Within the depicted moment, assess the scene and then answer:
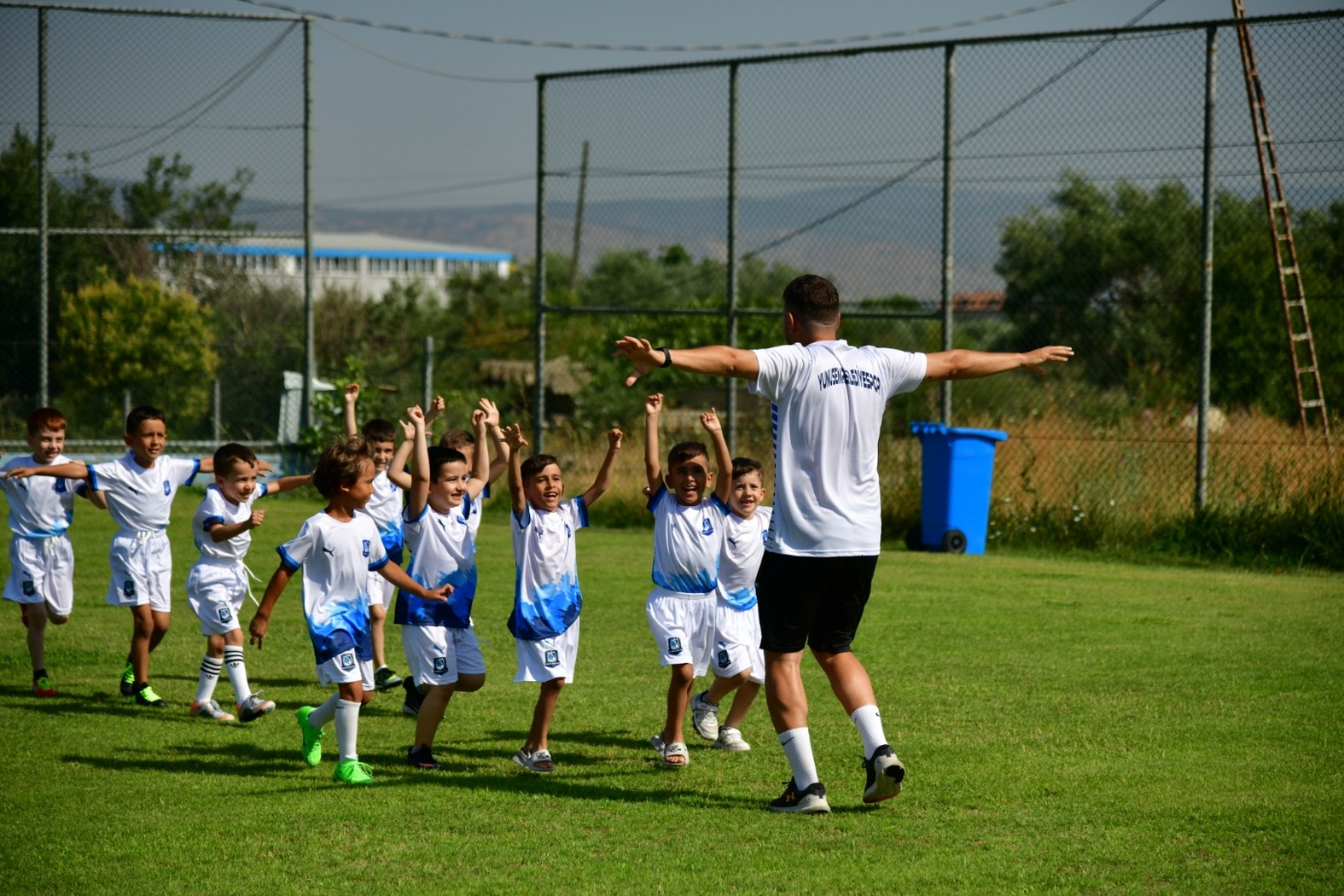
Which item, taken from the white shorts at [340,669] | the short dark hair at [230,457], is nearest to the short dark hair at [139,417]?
the short dark hair at [230,457]

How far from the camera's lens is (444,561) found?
262 inches

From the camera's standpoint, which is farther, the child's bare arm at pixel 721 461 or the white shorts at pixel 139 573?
the white shorts at pixel 139 573

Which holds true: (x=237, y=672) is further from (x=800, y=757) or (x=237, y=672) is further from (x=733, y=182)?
(x=733, y=182)

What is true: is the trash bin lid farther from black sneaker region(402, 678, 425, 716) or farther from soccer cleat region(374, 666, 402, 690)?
black sneaker region(402, 678, 425, 716)

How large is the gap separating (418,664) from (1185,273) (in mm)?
15503

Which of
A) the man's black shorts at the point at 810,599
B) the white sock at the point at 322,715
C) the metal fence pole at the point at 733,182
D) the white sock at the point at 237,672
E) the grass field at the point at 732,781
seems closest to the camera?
the grass field at the point at 732,781

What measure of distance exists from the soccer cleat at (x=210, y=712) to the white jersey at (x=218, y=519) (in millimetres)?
822

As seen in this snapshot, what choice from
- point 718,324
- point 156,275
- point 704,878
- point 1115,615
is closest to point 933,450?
point 1115,615

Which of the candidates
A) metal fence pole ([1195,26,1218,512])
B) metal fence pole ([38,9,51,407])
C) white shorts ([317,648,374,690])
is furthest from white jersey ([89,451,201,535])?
metal fence pole ([38,9,51,407])

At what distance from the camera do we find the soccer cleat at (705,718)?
695 centimetres

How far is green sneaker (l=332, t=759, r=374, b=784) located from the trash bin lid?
919 cm

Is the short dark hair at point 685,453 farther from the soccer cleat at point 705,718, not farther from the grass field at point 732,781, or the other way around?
the grass field at point 732,781

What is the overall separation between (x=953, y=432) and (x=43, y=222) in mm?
12489

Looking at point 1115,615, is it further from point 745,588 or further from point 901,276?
point 901,276
